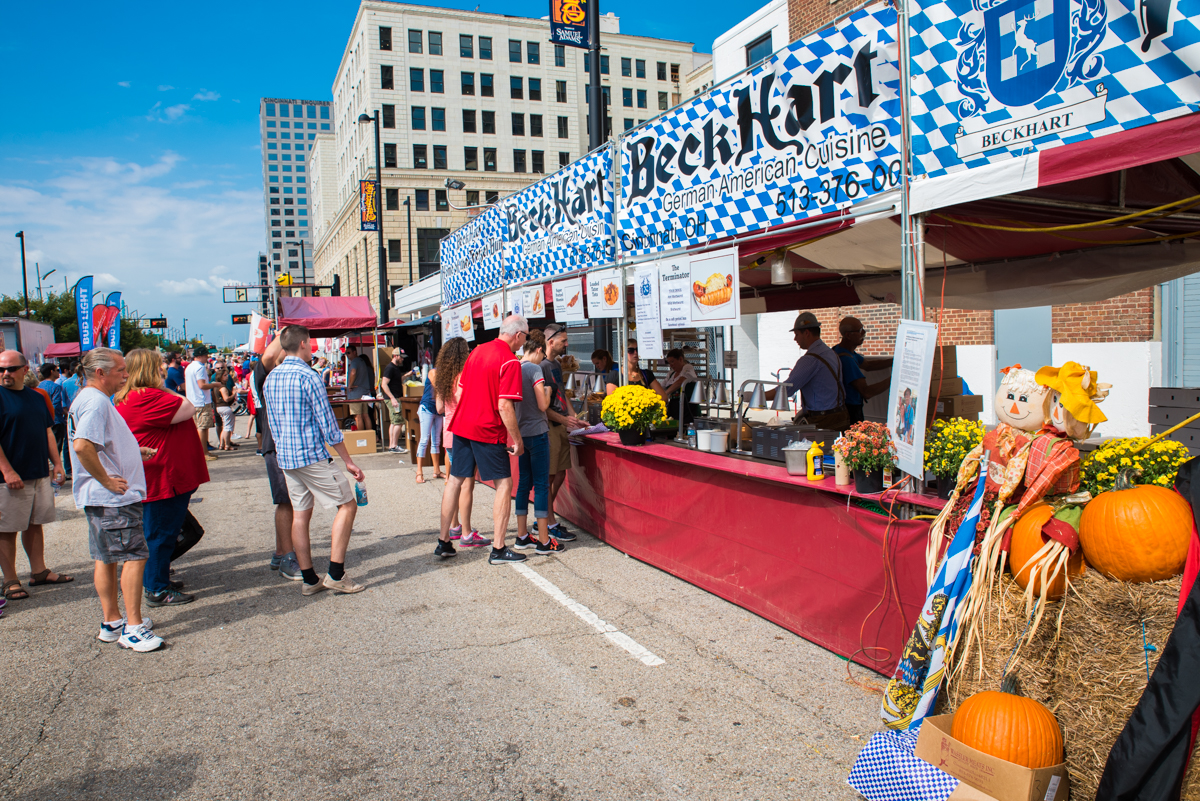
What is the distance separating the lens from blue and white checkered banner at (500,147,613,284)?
7.28 meters

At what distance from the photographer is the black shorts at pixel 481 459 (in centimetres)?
616

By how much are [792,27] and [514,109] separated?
1877 inches

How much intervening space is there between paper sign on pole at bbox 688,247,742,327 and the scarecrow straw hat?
2.49m

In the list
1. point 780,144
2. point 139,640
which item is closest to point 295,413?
point 139,640

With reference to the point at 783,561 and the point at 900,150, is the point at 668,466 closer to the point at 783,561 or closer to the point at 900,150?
the point at 783,561

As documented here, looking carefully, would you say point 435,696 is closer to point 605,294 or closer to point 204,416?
point 605,294

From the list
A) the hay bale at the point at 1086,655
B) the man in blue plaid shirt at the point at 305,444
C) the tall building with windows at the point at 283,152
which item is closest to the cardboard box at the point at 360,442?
the man in blue plaid shirt at the point at 305,444

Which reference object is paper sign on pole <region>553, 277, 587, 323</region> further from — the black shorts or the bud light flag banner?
the bud light flag banner

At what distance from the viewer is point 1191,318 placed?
10203mm

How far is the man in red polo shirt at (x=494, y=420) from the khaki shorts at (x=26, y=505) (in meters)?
3.07

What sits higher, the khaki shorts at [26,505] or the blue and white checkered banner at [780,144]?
the blue and white checkered banner at [780,144]

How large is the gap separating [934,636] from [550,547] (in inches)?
153

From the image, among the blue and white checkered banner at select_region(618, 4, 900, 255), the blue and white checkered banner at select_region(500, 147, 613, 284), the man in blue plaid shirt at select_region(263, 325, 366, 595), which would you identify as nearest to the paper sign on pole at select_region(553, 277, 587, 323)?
the blue and white checkered banner at select_region(500, 147, 613, 284)

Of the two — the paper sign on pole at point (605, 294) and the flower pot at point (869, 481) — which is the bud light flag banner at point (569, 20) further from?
the flower pot at point (869, 481)
